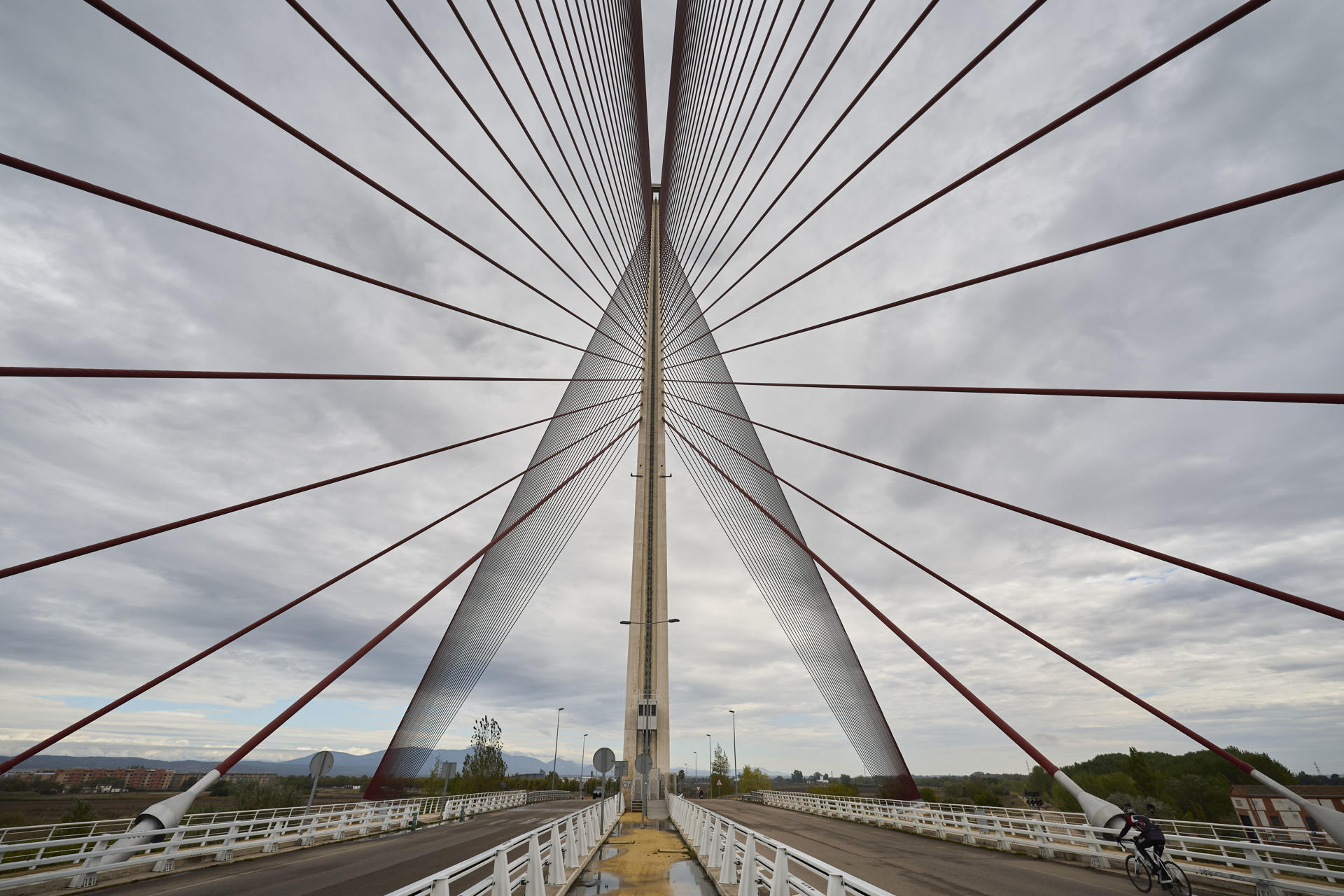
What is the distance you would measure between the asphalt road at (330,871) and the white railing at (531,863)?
1236mm

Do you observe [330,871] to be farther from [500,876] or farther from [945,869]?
[945,869]

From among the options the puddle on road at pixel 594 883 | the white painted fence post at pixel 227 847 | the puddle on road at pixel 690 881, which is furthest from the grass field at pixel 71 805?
the puddle on road at pixel 690 881

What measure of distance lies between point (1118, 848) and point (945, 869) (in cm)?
489

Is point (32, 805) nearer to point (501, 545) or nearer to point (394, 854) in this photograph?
point (394, 854)

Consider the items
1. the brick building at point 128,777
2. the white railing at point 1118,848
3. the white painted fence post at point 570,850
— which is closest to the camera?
the white railing at point 1118,848

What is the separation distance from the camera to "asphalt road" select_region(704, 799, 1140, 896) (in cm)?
1052

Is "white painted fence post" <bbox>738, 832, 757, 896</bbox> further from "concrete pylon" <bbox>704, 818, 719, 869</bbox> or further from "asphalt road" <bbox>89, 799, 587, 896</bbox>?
"asphalt road" <bbox>89, 799, 587, 896</bbox>

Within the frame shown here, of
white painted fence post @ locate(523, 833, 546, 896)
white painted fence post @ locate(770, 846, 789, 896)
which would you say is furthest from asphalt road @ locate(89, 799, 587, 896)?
white painted fence post @ locate(770, 846, 789, 896)

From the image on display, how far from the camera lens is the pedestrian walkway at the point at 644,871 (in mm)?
9562

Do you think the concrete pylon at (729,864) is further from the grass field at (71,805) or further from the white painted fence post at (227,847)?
the grass field at (71,805)

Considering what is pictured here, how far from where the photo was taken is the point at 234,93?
566 cm

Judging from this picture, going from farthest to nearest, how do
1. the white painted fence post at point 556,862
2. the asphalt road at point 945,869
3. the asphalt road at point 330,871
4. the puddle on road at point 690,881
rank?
the asphalt road at point 945,869
the asphalt road at point 330,871
the puddle on road at point 690,881
the white painted fence post at point 556,862

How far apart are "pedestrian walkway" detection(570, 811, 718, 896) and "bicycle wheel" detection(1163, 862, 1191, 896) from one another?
6.74m

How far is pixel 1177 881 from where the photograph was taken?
998 cm
